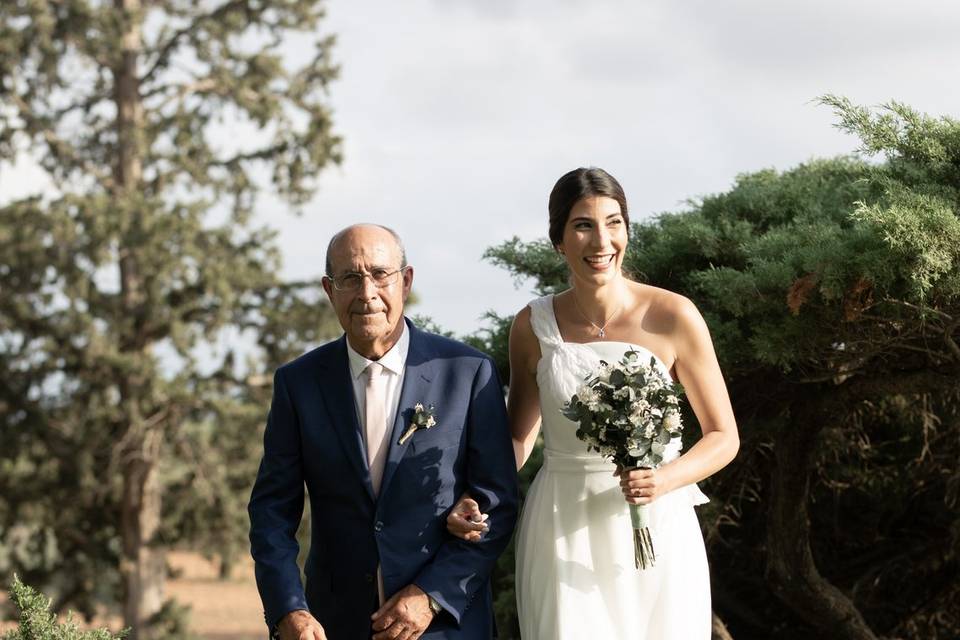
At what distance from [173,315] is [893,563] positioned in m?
13.3

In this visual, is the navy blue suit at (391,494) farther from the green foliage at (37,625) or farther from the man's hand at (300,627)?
the green foliage at (37,625)

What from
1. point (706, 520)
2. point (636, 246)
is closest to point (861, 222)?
point (636, 246)

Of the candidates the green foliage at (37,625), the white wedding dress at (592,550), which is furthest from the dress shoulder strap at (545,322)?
the green foliage at (37,625)

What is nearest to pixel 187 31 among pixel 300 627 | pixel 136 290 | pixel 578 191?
pixel 136 290

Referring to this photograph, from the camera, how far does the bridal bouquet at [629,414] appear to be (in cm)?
423

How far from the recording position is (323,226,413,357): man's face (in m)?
4.34

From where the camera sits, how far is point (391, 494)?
4402 mm

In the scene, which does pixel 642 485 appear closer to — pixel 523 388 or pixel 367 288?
pixel 523 388

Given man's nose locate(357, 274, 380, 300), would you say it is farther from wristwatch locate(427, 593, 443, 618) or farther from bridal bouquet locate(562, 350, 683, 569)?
wristwatch locate(427, 593, 443, 618)

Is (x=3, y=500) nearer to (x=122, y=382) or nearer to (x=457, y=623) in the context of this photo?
(x=122, y=382)

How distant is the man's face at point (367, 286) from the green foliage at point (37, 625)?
184cm

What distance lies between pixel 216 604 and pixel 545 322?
1211 inches

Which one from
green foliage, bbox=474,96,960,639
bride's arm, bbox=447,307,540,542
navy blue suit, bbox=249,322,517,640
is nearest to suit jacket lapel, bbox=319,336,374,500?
navy blue suit, bbox=249,322,517,640

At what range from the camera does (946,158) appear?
6363mm
